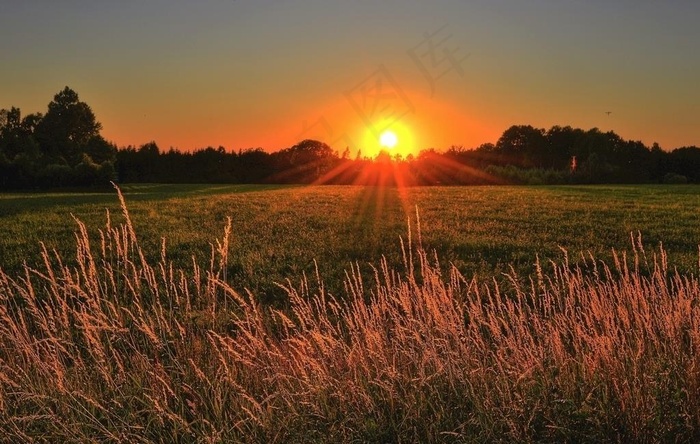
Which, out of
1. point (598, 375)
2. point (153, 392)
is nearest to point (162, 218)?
point (153, 392)

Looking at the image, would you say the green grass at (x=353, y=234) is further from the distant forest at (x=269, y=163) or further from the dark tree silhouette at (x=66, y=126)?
the dark tree silhouette at (x=66, y=126)

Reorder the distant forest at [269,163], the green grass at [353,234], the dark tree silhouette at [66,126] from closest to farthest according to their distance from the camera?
the green grass at [353,234], the distant forest at [269,163], the dark tree silhouette at [66,126]

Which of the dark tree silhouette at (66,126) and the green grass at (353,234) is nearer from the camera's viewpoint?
the green grass at (353,234)

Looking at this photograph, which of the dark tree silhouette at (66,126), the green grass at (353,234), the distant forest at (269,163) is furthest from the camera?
the dark tree silhouette at (66,126)

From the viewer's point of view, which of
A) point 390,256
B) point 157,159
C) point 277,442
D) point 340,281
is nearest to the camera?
point 277,442

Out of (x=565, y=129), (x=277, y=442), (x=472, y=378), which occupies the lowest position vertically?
(x=277, y=442)

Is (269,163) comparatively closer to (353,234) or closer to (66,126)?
(66,126)

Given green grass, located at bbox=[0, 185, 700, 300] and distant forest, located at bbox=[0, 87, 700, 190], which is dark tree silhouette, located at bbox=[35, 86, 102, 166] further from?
green grass, located at bbox=[0, 185, 700, 300]

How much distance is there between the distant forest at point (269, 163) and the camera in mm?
51312

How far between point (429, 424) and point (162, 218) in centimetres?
1471

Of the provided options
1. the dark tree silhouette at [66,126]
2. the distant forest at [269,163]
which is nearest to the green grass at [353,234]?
the distant forest at [269,163]

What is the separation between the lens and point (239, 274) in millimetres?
9086

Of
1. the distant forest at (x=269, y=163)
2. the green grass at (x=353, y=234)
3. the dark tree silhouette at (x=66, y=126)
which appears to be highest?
the dark tree silhouette at (x=66, y=126)

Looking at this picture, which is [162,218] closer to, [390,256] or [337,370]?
[390,256]
